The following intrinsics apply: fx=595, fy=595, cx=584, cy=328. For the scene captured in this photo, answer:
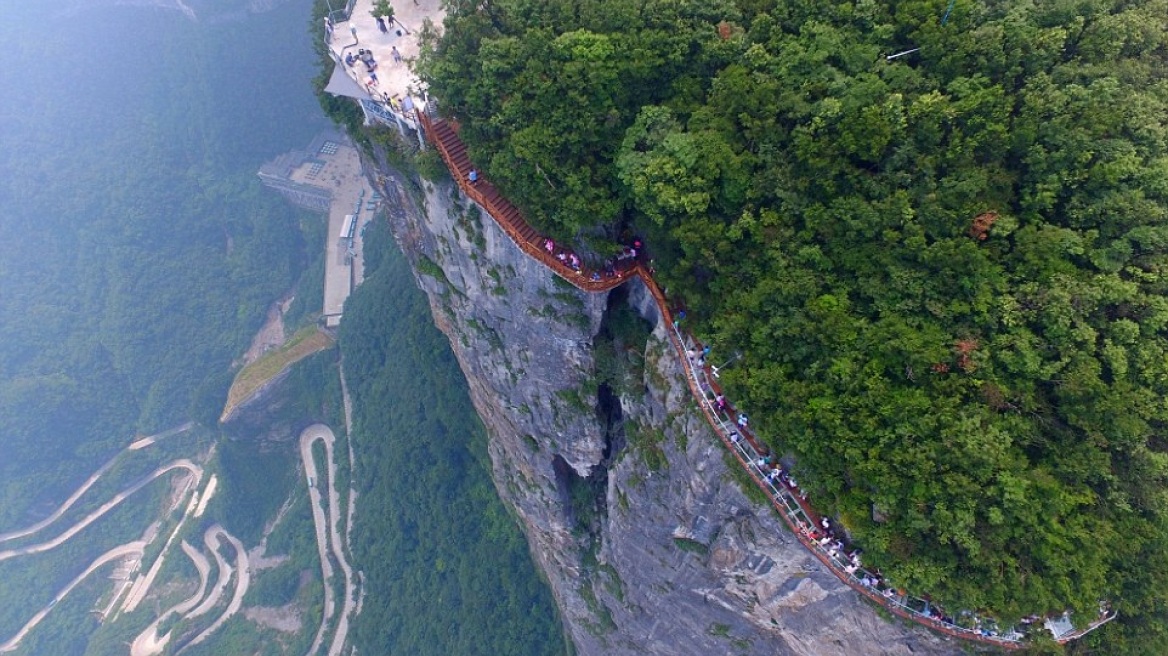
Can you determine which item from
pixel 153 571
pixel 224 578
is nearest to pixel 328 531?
pixel 224 578

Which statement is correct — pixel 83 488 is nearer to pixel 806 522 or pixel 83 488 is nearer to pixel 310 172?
pixel 310 172

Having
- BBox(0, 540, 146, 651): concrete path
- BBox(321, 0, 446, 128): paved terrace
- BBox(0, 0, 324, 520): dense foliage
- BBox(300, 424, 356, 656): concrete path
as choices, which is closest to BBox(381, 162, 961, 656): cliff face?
BBox(321, 0, 446, 128): paved terrace

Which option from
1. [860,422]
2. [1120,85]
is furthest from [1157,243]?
[860,422]

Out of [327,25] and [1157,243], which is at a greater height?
[327,25]

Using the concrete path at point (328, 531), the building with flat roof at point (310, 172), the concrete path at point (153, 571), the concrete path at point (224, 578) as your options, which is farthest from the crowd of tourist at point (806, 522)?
the concrete path at point (153, 571)

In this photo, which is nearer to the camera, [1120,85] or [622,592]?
[1120,85]

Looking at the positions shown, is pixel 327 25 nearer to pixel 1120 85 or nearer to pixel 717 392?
pixel 717 392

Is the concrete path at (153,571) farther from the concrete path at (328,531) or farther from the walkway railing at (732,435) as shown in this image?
the walkway railing at (732,435)
